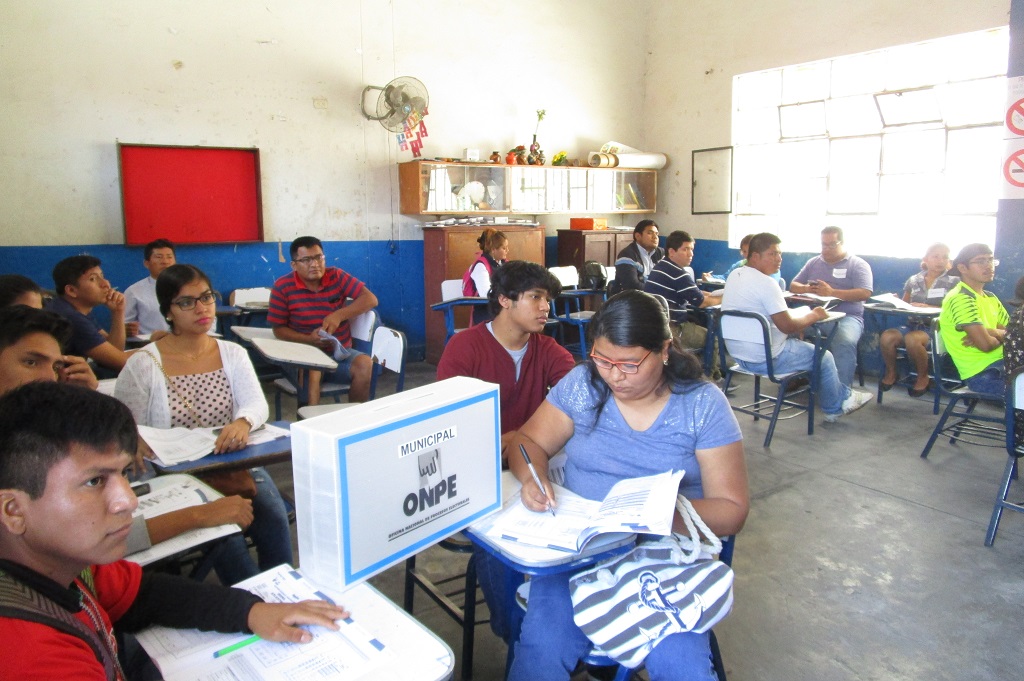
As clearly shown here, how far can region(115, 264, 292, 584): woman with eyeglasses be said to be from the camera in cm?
217

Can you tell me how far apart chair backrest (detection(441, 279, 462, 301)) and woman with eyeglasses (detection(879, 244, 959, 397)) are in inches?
139

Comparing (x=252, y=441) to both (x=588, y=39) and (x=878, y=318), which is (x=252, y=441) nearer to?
(x=878, y=318)

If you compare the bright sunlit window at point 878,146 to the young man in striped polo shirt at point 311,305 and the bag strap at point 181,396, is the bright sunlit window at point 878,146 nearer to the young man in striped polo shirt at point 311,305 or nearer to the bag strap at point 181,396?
the young man in striped polo shirt at point 311,305

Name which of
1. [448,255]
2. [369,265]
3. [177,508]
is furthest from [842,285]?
[177,508]

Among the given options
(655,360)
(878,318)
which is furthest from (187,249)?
(878,318)

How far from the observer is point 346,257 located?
631 cm

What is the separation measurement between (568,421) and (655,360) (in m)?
0.31

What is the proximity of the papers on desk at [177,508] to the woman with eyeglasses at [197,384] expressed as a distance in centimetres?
40

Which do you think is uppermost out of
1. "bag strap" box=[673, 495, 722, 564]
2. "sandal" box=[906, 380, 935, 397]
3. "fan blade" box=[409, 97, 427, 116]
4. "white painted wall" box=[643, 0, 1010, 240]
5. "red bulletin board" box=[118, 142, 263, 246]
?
"white painted wall" box=[643, 0, 1010, 240]

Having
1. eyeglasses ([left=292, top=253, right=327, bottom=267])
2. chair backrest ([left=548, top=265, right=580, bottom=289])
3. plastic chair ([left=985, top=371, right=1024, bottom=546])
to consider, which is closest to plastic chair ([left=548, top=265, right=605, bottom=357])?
chair backrest ([left=548, top=265, right=580, bottom=289])

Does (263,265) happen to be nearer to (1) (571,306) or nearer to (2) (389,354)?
(2) (389,354)

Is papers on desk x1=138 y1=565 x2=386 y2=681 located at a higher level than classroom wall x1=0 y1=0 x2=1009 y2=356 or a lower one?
lower

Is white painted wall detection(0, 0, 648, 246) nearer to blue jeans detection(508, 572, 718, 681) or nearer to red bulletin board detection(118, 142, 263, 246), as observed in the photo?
red bulletin board detection(118, 142, 263, 246)

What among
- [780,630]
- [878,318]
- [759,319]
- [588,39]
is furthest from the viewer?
[588,39]
